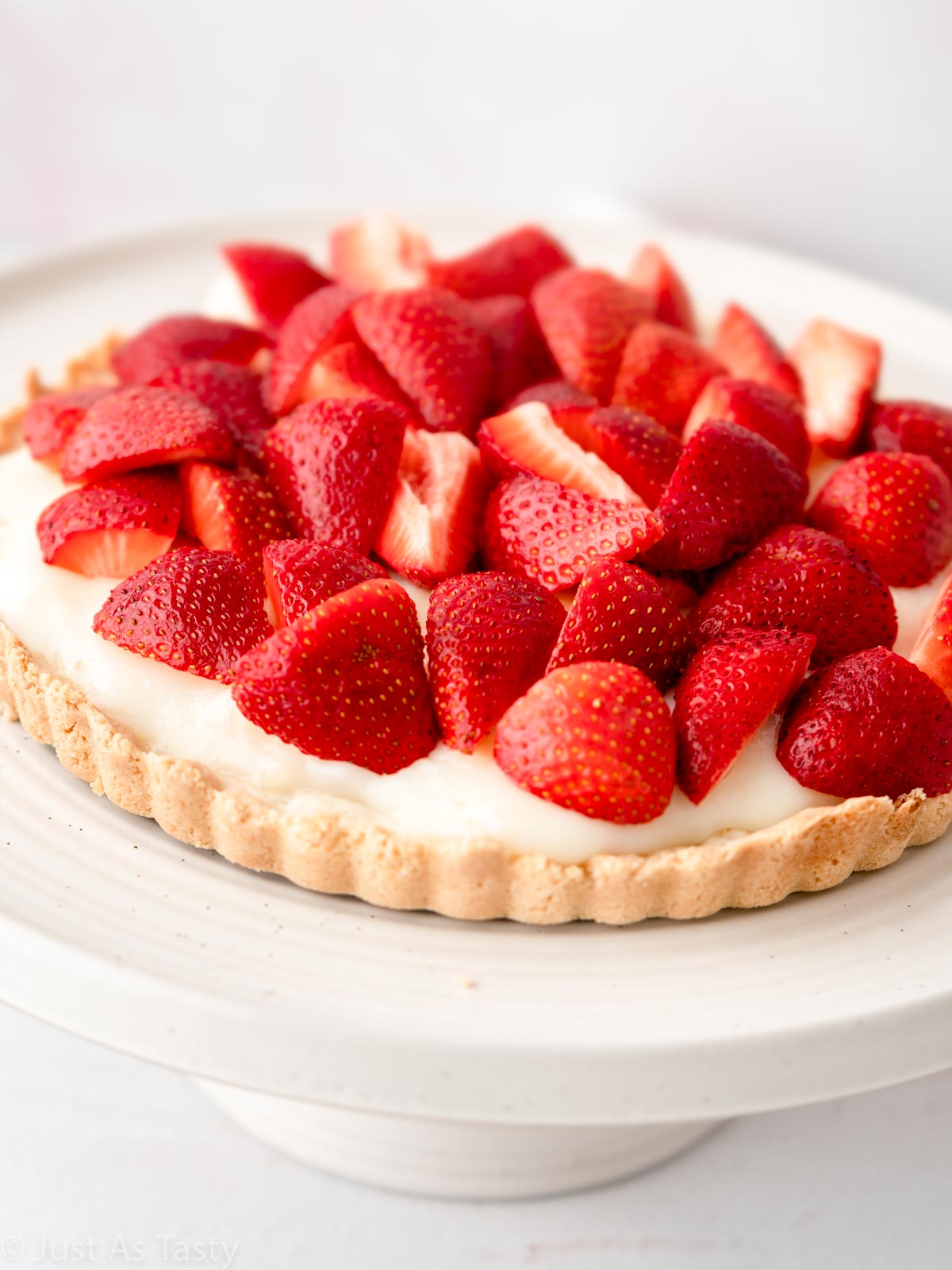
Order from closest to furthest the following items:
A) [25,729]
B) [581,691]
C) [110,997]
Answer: [110,997] < [581,691] < [25,729]

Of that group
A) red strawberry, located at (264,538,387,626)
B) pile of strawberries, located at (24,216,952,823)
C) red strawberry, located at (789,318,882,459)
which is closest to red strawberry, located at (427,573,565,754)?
pile of strawberries, located at (24,216,952,823)

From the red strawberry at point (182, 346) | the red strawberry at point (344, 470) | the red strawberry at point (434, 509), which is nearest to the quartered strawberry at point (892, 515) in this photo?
the red strawberry at point (434, 509)

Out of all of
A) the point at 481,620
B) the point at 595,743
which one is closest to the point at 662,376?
the point at 481,620

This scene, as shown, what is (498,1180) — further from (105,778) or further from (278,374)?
(278,374)

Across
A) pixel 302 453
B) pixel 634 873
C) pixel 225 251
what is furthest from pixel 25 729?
pixel 225 251

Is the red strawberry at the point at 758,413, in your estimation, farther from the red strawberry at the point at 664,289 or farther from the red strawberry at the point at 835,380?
the red strawberry at the point at 664,289

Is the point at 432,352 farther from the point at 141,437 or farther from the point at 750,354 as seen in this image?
the point at 750,354
